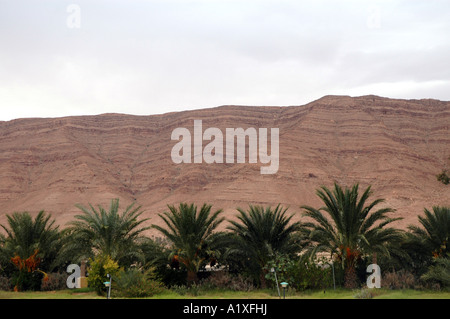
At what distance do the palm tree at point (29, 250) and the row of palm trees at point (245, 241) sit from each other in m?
0.04

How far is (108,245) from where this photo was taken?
19.9 metres

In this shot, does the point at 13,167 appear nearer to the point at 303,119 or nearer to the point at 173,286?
the point at 303,119

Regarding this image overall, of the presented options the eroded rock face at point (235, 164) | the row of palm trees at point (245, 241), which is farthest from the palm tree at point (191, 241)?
the eroded rock face at point (235, 164)

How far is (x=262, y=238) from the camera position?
66.4 ft

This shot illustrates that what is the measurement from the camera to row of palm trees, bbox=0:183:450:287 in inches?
767

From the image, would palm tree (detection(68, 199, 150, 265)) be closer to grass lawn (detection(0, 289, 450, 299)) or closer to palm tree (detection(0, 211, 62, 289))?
palm tree (detection(0, 211, 62, 289))

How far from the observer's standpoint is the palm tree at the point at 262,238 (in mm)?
19984

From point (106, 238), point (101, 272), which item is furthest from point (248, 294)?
point (106, 238)

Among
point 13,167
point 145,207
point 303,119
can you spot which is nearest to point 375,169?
point 303,119

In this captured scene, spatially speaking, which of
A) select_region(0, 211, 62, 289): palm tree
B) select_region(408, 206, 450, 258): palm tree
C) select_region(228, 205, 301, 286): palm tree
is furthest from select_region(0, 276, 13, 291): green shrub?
select_region(408, 206, 450, 258): palm tree

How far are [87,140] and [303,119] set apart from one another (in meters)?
52.0

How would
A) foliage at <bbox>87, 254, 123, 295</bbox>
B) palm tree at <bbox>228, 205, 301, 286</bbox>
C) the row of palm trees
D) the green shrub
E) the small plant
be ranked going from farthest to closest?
palm tree at <bbox>228, 205, 301, 286</bbox>
the green shrub
the row of palm trees
foliage at <bbox>87, 254, 123, 295</bbox>
the small plant

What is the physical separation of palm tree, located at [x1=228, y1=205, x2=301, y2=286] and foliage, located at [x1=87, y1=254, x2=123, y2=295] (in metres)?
4.76

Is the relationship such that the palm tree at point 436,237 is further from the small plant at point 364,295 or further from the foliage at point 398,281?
the small plant at point 364,295
